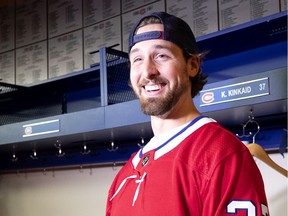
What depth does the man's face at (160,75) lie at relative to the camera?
0.83 m

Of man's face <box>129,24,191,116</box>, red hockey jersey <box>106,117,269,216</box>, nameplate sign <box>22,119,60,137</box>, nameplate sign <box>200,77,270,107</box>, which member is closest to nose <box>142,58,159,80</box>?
man's face <box>129,24,191,116</box>

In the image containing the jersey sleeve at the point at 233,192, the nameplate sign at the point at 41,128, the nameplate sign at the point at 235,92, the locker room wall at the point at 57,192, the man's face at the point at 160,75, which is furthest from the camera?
the locker room wall at the point at 57,192

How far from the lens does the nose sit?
A: 83cm

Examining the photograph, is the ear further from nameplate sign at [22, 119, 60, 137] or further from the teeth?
nameplate sign at [22, 119, 60, 137]

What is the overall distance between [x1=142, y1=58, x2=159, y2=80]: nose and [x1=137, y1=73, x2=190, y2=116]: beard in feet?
0.04

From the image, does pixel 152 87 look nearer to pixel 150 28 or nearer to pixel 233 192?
pixel 150 28

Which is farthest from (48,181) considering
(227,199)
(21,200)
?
(227,199)

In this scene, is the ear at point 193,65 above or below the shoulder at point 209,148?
above

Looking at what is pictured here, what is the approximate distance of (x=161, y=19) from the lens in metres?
0.88

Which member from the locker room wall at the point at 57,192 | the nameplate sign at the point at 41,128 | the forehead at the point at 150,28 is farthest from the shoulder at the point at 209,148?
the locker room wall at the point at 57,192

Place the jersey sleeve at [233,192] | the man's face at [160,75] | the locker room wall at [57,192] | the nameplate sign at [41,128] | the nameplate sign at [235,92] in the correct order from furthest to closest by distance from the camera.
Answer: the locker room wall at [57,192]
the nameplate sign at [41,128]
the nameplate sign at [235,92]
the man's face at [160,75]
the jersey sleeve at [233,192]

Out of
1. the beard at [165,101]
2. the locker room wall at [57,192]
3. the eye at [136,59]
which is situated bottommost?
the locker room wall at [57,192]

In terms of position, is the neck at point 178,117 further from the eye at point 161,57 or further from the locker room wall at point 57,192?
the locker room wall at point 57,192

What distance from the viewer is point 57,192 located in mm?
2439
